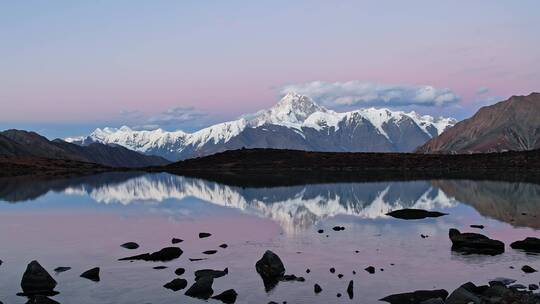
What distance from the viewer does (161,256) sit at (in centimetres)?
4419

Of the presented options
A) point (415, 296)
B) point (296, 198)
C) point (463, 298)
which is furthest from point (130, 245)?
point (296, 198)

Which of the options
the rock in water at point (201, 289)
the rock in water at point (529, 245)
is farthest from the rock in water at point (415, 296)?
the rock in water at point (529, 245)

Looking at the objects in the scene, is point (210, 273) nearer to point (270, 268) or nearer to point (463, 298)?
point (270, 268)

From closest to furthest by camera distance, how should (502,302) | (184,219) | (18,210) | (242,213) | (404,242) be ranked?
1. (502,302)
2. (404,242)
3. (184,219)
4. (242,213)
5. (18,210)

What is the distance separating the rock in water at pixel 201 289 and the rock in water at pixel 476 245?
871 inches

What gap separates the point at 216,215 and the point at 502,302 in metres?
51.5

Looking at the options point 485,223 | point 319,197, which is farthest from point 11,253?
point 319,197

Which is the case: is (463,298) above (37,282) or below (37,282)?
above

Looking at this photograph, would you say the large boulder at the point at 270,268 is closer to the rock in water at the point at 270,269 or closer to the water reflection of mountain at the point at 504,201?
the rock in water at the point at 270,269

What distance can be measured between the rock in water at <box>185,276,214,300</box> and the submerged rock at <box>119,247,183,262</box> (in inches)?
405

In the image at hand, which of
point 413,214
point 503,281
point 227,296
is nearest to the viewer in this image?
point 227,296

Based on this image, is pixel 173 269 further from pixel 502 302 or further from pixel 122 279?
pixel 502 302

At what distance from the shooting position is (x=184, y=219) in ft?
235

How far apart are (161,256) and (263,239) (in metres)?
11.9
